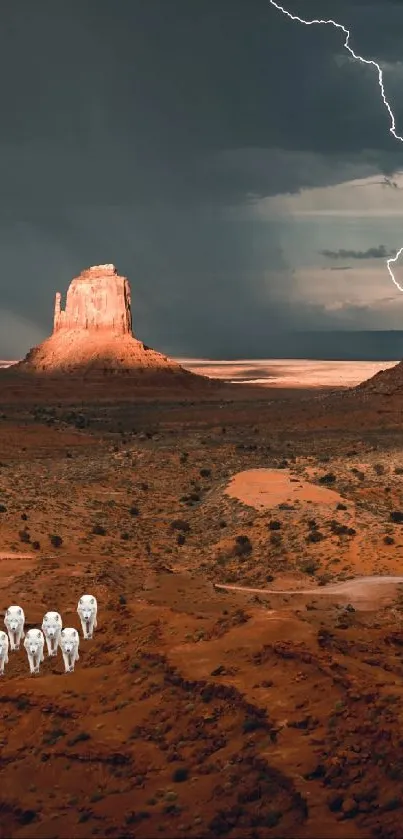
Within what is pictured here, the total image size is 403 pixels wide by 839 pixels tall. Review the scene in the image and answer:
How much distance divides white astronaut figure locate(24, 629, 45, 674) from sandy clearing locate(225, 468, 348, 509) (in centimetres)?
2252

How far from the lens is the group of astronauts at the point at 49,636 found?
59.5 feet

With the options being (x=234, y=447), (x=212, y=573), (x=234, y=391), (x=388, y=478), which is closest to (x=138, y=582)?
(x=212, y=573)

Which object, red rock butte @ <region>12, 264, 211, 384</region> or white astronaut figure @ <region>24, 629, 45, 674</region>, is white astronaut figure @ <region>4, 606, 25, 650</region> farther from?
red rock butte @ <region>12, 264, 211, 384</region>

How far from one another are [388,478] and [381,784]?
119ft

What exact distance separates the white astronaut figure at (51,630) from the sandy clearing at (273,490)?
2160cm

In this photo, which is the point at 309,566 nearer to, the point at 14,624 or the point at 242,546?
the point at 242,546

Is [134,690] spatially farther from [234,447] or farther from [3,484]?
[234,447]

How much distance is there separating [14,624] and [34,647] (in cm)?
177

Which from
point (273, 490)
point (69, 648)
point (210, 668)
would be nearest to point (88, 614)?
point (69, 648)

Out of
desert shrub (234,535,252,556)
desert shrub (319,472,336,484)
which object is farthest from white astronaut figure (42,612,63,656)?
desert shrub (319,472,336,484)

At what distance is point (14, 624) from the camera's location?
1973 centimetres

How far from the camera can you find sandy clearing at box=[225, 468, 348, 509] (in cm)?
4056

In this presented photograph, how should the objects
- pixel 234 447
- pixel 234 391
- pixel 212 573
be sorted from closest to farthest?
pixel 212 573, pixel 234 447, pixel 234 391

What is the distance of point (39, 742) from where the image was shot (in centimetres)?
1507
